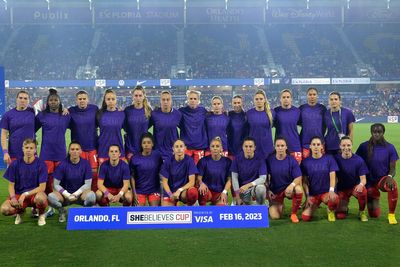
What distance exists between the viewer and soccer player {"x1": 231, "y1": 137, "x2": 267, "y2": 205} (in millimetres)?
6288

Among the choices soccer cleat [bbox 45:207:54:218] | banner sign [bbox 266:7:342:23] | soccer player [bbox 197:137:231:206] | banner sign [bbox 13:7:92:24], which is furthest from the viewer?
banner sign [bbox 266:7:342:23]

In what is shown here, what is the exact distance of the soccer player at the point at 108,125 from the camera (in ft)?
22.4

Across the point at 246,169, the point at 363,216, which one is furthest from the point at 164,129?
the point at 363,216

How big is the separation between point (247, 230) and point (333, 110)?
8.08 feet

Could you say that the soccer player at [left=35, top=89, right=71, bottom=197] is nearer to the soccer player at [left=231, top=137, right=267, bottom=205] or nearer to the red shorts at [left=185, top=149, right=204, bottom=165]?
the red shorts at [left=185, top=149, right=204, bottom=165]

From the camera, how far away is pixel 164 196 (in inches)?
255

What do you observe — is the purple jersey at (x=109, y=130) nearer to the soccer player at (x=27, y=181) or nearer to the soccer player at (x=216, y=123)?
the soccer player at (x=27, y=181)

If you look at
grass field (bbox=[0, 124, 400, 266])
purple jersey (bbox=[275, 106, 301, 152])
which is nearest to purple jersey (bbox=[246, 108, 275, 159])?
purple jersey (bbox=[275, 106, 301, 152])

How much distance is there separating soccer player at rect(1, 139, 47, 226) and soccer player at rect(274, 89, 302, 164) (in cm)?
341

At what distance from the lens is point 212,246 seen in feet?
16.5

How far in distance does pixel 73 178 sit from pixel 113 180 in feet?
1.72

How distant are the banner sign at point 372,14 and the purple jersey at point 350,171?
3729cm

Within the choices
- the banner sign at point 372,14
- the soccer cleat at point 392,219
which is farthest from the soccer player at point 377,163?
the banner sign at point 372,14

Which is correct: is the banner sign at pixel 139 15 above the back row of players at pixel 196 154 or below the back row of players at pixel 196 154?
above
